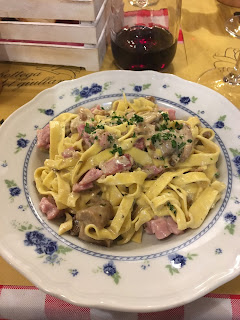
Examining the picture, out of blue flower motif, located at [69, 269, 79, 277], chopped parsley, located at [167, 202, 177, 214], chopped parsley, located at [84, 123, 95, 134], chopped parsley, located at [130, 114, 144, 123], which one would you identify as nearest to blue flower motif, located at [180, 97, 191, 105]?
chopped parsley, located at [130, 114, 144, 123]

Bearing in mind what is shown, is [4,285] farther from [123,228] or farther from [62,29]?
[62,29]

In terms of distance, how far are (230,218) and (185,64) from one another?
1500 millimetres

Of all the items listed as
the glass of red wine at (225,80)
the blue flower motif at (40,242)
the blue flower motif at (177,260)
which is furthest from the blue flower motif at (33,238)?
the glass of red wine at (225,80)

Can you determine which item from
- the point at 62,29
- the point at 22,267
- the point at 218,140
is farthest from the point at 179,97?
the point at 22,267

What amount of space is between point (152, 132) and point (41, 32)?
123cm

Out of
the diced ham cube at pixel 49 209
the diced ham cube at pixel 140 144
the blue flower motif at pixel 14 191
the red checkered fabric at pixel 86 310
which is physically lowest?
the red checkered fabric at pixel 86 310

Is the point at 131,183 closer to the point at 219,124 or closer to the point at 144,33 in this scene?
the point at 219,124

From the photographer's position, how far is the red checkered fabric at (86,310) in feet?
4.36

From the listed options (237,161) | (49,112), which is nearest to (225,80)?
(237,161)

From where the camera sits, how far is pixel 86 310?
4.47 ft

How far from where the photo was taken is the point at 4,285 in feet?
4.62

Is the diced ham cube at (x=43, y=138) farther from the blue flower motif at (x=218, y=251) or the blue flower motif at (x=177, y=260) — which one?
the blue flower motif at (x=218, y=251)

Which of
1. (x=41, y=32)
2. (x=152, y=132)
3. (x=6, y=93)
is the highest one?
(x=41, y=32)

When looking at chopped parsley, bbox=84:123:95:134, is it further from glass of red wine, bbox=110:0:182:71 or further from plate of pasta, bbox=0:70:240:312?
glass of red wine, bbox=110:0:182:71
